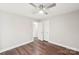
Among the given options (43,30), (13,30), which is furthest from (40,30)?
(13,30)

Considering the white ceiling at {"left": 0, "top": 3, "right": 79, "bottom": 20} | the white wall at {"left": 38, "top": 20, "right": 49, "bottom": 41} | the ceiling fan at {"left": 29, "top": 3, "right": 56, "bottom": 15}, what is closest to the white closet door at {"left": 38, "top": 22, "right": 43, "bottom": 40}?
the white wall at {"left": 38, "top": 20, "right": 49, "bottom": 41}

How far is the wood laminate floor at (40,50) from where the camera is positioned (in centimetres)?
146

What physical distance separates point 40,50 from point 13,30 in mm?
596

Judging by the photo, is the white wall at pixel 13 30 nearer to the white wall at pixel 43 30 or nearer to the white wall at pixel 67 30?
the white wall at pixel 43 30

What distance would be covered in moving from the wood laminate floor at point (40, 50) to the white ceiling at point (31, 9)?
50 centimetres

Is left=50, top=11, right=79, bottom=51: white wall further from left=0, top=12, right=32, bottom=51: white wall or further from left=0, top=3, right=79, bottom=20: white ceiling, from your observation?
left=0, top=12, right=32, bottom=51: white wall

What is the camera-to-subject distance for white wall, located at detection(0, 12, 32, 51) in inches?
56.0

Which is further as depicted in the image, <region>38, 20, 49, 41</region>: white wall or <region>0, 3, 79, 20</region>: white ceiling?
<region>38, 20, 49, 41</region>: white wall

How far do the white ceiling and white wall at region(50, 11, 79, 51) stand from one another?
93 mm

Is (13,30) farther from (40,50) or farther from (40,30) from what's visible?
(40,50)

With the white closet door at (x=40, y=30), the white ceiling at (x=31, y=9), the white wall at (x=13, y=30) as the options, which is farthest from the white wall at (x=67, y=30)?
the white wall at (x=13, y=30)
